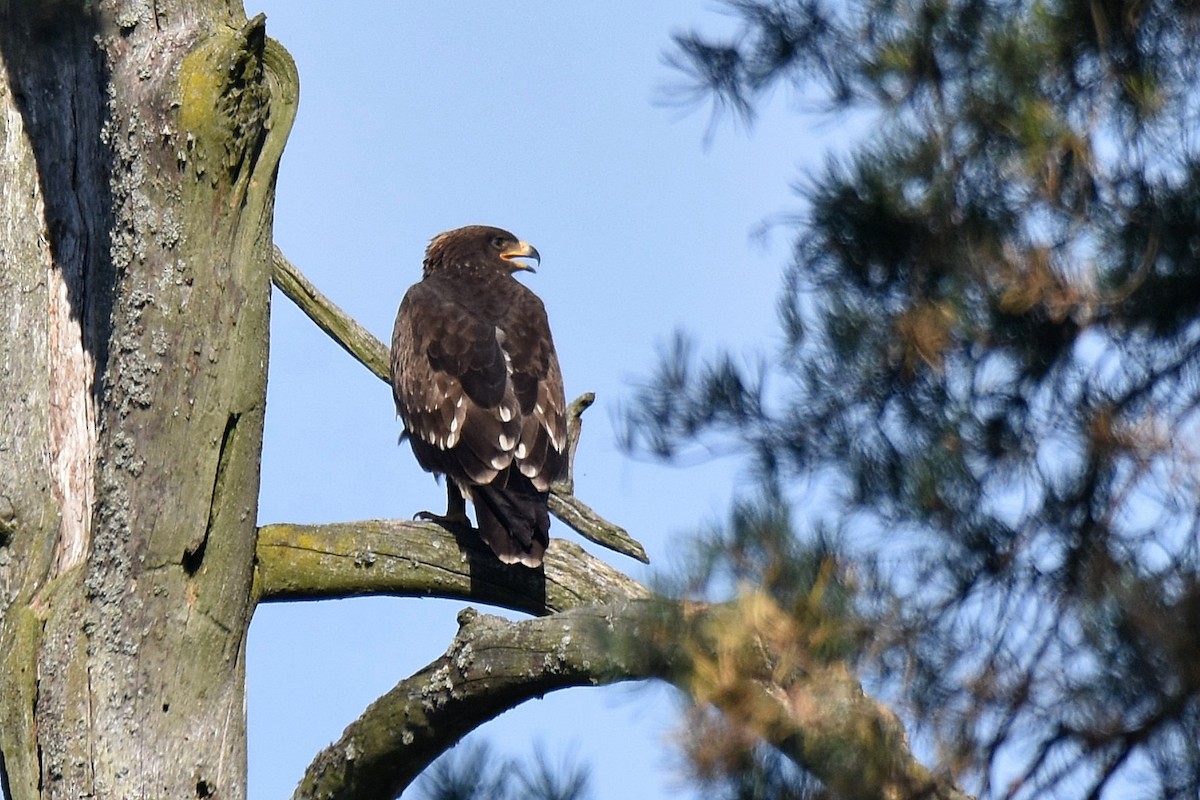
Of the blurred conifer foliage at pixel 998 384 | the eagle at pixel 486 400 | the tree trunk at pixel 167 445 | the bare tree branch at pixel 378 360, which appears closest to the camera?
the blurred conifer foliage at pixel 998 384

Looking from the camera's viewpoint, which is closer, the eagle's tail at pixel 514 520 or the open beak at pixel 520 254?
the eagle's tail at pixel 514 520

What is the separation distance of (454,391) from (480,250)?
1472 millimetres

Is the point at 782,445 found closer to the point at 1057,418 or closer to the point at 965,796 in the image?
the point at 1057,418

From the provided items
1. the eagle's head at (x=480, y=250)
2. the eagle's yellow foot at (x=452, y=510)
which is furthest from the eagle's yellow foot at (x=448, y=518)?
the eagle's head at (x=480, y=250)

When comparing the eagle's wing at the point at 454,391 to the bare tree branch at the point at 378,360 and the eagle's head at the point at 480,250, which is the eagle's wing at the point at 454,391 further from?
the eagle's head at the point at 480,250

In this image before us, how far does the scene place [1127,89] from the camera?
280 centimetres

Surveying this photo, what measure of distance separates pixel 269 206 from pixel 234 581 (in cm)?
114

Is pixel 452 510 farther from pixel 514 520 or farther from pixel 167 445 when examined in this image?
pixel 167 445

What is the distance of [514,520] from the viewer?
18.3ft

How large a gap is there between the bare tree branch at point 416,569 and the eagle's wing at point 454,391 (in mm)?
429

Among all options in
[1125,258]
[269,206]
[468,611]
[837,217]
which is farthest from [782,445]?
[269,206]

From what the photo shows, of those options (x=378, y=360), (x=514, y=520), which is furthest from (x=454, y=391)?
(x=514, y=520)

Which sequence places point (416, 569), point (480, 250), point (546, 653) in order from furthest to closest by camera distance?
point (480, 250)
point (416, 569)
point (546, 653)

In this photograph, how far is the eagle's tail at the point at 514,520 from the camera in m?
5.49
